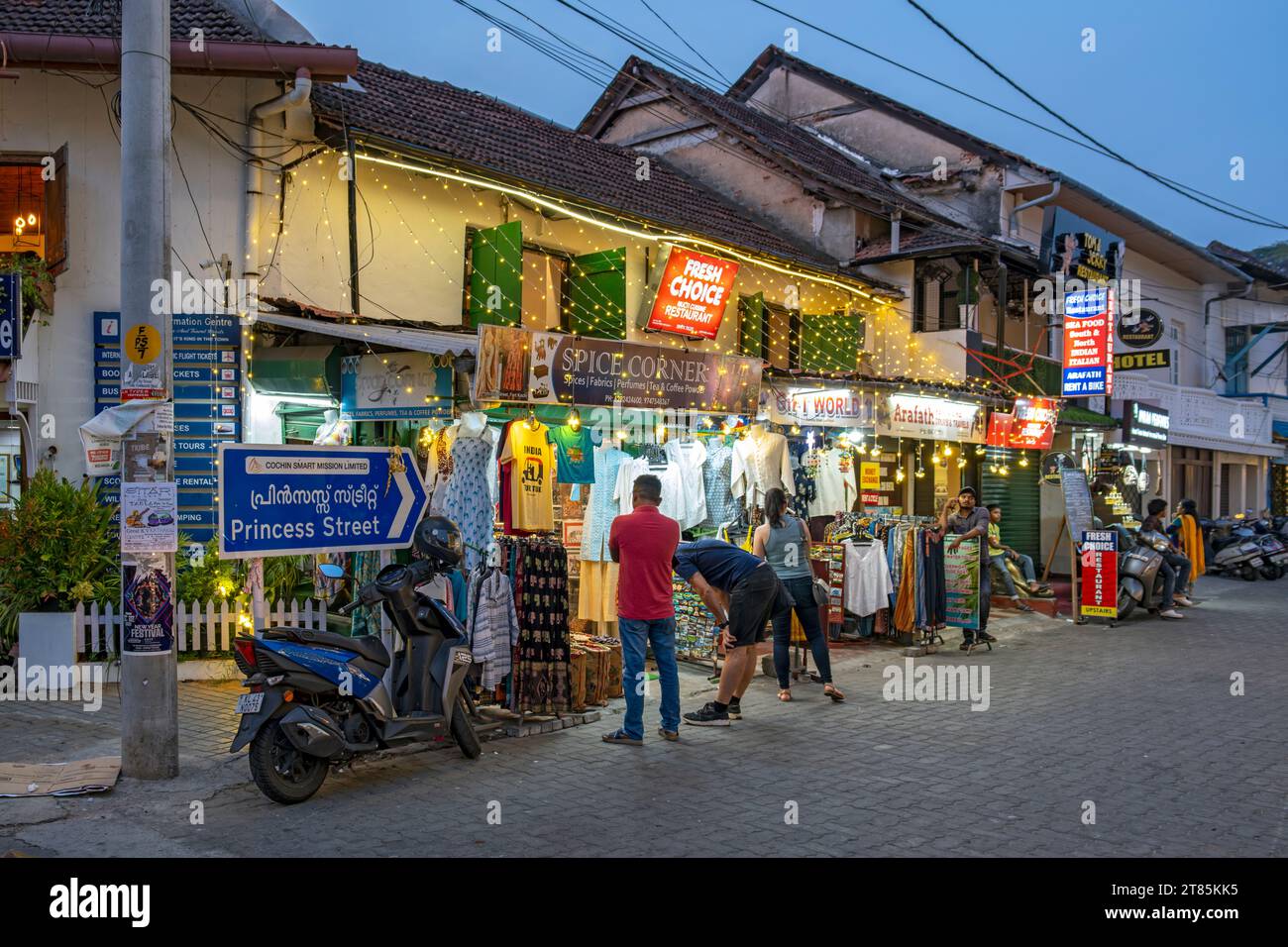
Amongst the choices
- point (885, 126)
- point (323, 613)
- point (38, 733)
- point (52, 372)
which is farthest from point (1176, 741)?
point (885, 126)

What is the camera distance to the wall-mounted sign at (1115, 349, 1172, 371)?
66.4ft

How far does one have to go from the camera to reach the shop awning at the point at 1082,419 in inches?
749

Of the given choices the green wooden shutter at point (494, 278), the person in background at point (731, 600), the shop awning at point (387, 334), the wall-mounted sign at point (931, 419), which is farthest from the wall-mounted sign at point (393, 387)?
the wall-mounted sign at point (931, 419)

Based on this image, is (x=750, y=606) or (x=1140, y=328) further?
(x=1140, y=328)

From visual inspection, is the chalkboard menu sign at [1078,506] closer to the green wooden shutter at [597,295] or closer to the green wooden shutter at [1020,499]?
the green wooden shutter at [1020,499]

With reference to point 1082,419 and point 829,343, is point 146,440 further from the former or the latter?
point 1082,419

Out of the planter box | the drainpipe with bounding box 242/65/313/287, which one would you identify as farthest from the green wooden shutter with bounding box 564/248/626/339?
the planter box

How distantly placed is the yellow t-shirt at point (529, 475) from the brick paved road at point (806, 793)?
2075 millimetres

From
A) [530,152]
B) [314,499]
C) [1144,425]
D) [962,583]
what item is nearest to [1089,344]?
[1144,425]

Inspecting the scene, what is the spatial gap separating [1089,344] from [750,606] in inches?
509

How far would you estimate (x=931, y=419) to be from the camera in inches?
596

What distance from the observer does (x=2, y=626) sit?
884cm

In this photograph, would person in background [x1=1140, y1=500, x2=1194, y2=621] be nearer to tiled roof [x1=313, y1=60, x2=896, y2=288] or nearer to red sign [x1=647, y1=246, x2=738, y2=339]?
tiled roof [x1=313, y1=60, x2=896, y2=288]

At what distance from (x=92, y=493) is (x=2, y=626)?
1342 mm
